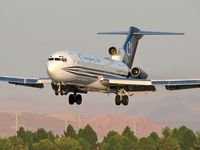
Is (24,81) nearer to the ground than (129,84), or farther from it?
farther from it

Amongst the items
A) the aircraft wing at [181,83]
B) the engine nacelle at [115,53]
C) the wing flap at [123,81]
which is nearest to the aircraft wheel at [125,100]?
the wing flap at [123,81]

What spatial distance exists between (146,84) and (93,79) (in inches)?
250

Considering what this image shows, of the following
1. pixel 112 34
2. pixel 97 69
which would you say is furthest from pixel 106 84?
pixel 112 34

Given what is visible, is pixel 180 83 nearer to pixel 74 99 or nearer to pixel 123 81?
pixel 123 81

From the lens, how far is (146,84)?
339 ft

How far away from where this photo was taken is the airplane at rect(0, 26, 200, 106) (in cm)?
9675

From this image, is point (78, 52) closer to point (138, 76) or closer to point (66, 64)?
point (66, 64)

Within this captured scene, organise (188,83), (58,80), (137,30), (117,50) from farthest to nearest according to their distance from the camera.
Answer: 1. (137,30)
2. (117,50)
3. (188,83)
4. (58,80)

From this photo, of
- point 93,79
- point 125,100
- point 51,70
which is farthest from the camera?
point 125,100

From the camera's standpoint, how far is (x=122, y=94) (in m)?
103

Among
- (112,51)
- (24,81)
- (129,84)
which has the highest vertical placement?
(112,51)

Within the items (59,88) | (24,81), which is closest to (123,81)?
(59,88)

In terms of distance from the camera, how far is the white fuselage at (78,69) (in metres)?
96.0

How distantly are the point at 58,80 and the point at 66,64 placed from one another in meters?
1.83
